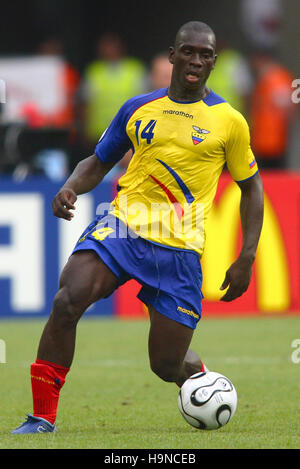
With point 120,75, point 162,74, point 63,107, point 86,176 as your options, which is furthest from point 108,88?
point 86,176

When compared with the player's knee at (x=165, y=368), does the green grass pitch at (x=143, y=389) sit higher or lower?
lower

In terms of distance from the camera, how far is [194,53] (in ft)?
19.5

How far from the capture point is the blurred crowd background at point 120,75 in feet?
43.9

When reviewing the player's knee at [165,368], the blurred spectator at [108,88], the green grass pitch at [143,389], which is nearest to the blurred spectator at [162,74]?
the blurred spectator at [108,88]

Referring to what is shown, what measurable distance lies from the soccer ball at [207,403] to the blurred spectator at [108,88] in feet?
30.3

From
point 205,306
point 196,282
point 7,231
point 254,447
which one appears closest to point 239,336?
point 205,306

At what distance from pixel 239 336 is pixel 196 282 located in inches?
180

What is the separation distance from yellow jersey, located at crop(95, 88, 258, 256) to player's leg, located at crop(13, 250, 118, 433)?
1.15 ft

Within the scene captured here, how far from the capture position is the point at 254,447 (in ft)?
17.8

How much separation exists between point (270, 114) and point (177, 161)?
914cm

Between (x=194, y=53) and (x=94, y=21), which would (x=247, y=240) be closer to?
(x=194, y=53)

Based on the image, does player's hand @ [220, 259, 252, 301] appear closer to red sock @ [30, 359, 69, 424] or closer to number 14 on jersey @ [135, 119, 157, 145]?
number 14 on jersey @ [135, 119, 157, 145]

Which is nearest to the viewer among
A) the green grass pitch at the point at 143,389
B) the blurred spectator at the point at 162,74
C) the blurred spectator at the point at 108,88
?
the green grass pitch at the point at 143,389

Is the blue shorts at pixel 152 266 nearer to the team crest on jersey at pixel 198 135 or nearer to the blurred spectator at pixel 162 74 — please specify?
the team crest on jersey at pixel 198 135
